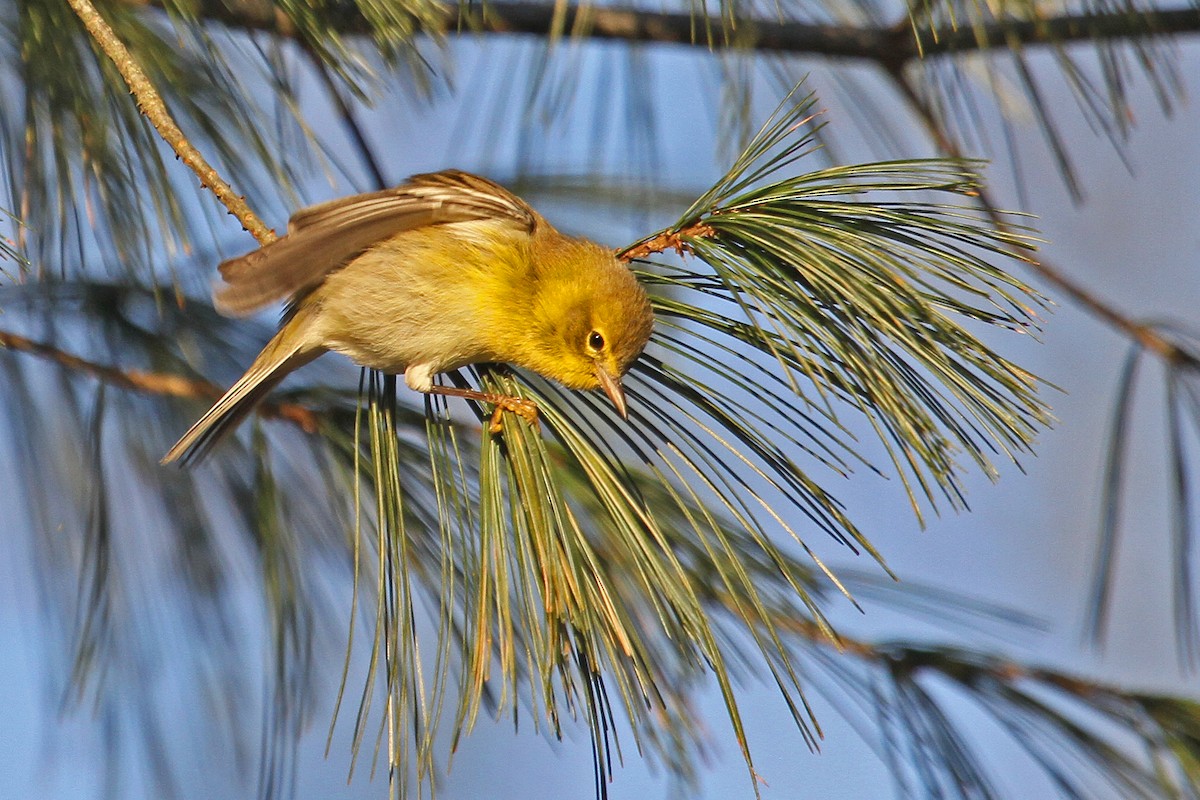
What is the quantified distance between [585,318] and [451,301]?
0.66 ft

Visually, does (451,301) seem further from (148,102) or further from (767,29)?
(767,29)

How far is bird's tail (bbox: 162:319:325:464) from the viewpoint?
1525 millimetres

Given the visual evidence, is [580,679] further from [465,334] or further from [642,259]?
[465,334]

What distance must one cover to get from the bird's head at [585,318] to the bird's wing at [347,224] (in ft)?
0.28

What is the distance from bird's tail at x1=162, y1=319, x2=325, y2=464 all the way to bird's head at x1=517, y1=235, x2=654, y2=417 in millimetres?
319

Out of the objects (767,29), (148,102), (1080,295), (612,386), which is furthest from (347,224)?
(1080,295)

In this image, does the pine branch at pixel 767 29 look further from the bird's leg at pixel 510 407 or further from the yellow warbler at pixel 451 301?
the bird's leg at pixel 510 407

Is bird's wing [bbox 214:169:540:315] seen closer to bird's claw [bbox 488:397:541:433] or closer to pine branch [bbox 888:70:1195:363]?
bird's claw [bbox 488:397:541:433]

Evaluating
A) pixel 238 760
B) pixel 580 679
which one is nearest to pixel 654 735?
pixel 580 679

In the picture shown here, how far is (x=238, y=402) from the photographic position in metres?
1.54

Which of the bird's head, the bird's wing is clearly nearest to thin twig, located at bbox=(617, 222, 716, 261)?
the bird's head

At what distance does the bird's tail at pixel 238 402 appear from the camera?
1.53m

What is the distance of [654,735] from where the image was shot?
1354 mm

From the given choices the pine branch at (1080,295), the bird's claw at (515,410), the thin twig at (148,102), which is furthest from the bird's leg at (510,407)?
the pine branch at (1080,295)
